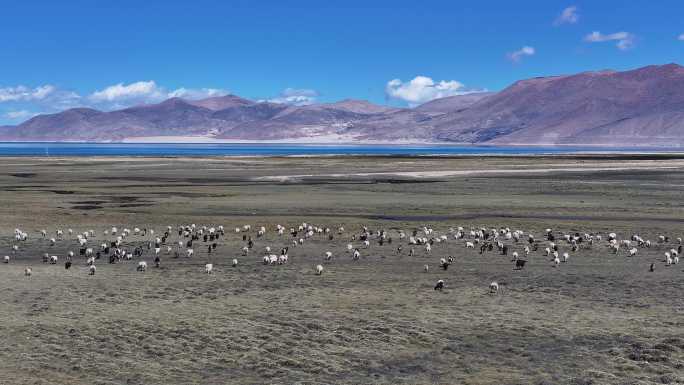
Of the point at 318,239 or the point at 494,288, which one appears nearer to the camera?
the point at 494,288

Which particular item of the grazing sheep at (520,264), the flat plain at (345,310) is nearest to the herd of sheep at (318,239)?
the grazing sheep at (520,264)

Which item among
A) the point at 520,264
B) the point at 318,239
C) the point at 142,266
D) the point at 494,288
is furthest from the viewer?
the point at 318,239

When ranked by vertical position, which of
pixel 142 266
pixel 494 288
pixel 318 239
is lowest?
pixel 494 288

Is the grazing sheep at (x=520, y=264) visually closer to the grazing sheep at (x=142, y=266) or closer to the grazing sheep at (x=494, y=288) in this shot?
the grazing sheep at (x=494, y=288)

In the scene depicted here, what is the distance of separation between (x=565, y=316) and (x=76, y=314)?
11.4 m

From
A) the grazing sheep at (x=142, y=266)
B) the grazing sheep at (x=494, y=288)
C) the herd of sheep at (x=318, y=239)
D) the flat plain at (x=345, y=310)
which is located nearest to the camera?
the flat plain at (x=345, y=310)

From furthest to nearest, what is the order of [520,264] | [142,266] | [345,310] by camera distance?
[520,264] < [142,266] < [345,310]

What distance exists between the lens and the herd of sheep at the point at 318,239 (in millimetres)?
25062

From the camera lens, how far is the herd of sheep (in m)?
25.1

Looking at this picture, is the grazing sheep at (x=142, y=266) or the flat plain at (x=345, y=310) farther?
the grazing sheep at (x=142, y=266)

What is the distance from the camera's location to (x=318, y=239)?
1185 inches

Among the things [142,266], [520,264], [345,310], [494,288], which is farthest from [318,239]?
[345,310]

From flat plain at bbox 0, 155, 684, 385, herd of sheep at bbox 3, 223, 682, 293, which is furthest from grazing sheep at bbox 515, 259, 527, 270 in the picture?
flat plain at bbox 0, 155, 684, 385

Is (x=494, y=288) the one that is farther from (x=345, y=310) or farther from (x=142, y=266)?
(x=142, y=266)
